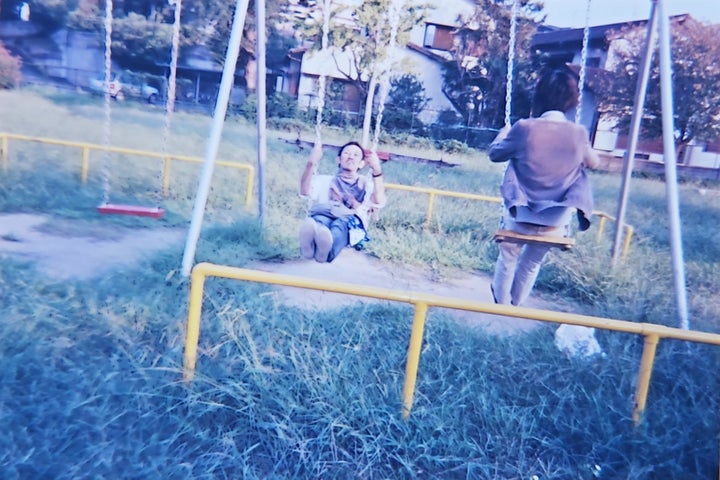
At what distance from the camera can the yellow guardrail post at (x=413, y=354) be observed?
2365mm

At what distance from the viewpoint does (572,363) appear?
2875 millimetres

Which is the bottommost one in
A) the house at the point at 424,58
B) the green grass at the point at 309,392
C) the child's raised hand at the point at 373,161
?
the green grass at the point at 309,392

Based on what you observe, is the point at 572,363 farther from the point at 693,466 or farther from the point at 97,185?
the point at 97,185

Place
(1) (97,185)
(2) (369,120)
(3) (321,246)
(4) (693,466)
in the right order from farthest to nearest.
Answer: (1) (97,185) → (2) (369,120) → (3) (321,246) → (4) (693,466)

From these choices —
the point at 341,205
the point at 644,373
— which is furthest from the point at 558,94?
the point at 644,373

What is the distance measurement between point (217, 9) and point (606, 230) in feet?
12.3

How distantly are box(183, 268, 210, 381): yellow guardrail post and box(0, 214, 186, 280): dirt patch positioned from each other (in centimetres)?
145

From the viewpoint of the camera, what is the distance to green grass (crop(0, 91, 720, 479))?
7.28 feet

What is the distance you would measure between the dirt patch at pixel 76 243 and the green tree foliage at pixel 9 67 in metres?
1.22

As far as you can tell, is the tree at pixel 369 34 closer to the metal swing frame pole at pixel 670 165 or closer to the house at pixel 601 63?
the house at pixel 601 63

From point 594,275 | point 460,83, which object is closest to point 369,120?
point 460,83

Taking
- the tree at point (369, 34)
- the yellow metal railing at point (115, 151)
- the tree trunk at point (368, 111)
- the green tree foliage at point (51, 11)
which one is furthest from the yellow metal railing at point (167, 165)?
the green tree foliage at point (51, 11)

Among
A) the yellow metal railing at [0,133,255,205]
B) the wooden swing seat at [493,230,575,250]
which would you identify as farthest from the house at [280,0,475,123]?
the wooden swing seat at [493,230,575,250]

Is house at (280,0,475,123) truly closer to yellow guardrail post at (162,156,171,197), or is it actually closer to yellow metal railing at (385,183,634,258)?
yellow metal railing at (385,183,634,258)
